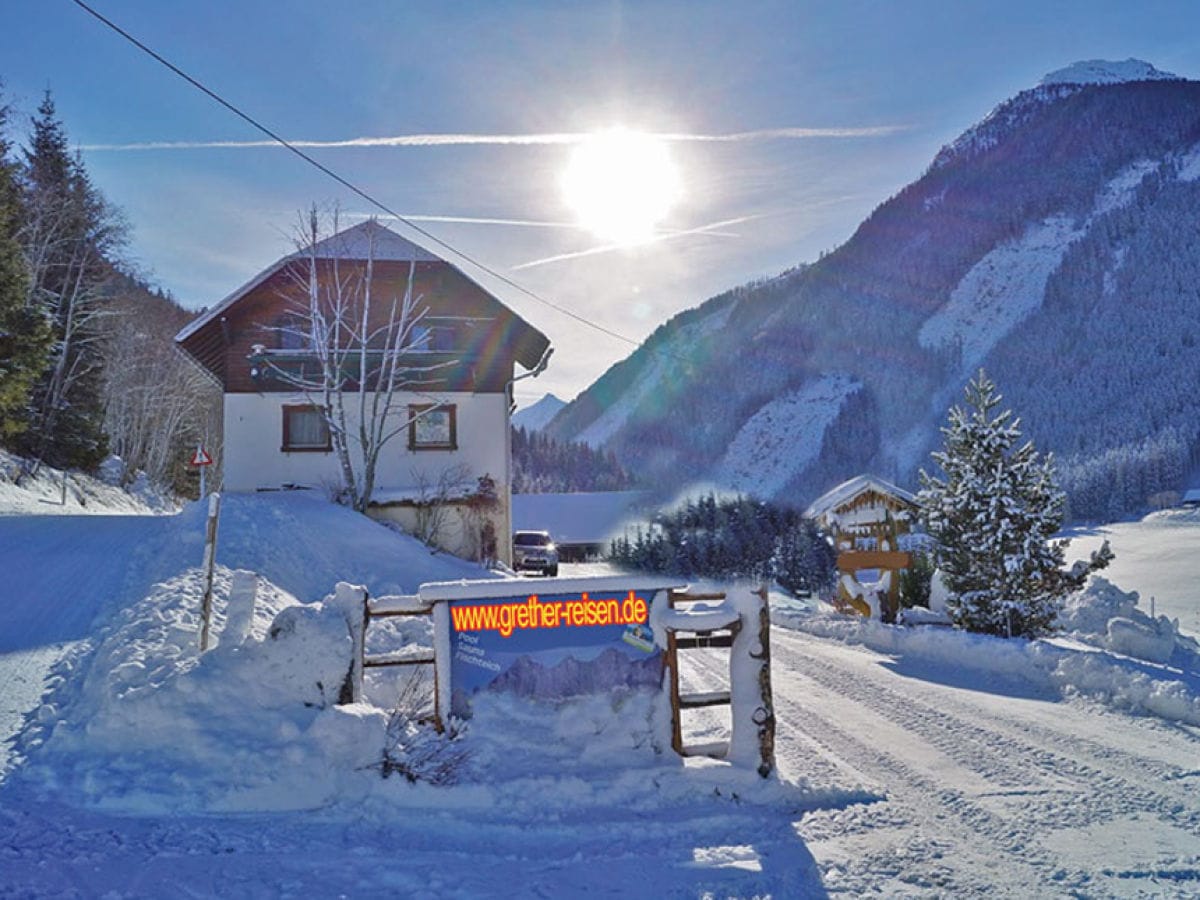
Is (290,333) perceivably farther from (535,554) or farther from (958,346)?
(958,346)

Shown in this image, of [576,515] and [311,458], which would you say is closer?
[311,458]

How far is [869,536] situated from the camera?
18.7 metres

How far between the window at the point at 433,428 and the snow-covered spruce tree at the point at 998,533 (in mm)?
13981

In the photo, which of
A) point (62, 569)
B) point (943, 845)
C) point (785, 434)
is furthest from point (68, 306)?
point (785, 434)

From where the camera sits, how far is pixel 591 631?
668 centimetres

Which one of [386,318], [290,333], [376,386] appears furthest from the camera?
[386,318]

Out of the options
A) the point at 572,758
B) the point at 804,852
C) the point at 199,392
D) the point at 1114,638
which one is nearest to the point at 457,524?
the point at 1114,638

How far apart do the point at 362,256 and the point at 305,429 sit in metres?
5.44

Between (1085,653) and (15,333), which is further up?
(15,333)

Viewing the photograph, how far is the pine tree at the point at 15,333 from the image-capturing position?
69.8ft

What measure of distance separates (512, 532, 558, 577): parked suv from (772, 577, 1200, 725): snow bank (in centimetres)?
1053

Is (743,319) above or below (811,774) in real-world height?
above

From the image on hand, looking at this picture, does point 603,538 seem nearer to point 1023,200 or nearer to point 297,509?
point 297,509

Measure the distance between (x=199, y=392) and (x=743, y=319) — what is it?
387ft
